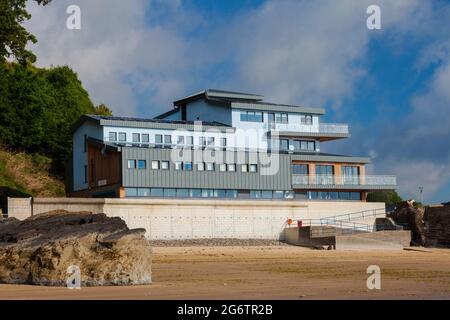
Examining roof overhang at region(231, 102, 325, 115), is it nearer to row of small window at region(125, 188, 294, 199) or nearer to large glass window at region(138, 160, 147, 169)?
row of small window at region(125, 188, 294, 199)

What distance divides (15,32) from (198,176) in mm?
21605

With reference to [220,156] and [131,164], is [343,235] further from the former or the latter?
[131,164]

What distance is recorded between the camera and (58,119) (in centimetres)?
7769

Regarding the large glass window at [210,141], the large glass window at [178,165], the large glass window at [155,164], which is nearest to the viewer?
the large glass window at [155,164]

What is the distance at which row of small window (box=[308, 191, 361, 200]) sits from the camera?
68.2 metres

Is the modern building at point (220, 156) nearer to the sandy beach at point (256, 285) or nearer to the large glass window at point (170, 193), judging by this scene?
the large glass window at point (170, 193)

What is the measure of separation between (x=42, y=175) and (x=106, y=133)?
12976 mm

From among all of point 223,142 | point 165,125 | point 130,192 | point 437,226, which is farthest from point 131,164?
point 437,226

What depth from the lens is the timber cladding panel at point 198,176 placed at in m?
58.4

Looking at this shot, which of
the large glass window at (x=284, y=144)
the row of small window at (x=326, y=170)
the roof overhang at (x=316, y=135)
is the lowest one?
the row of small window at (x=326, y=170)

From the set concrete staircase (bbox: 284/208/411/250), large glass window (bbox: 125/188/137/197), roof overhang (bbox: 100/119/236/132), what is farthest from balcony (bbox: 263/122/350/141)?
large glass window (bbox: 125/188/137/197)

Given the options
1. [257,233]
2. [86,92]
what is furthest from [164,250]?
[86,92]

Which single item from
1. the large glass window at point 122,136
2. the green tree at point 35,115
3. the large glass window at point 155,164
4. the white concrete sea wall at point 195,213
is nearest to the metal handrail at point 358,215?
the white concrete sea wall at point 195,213

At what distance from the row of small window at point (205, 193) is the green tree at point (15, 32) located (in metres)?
16.7
